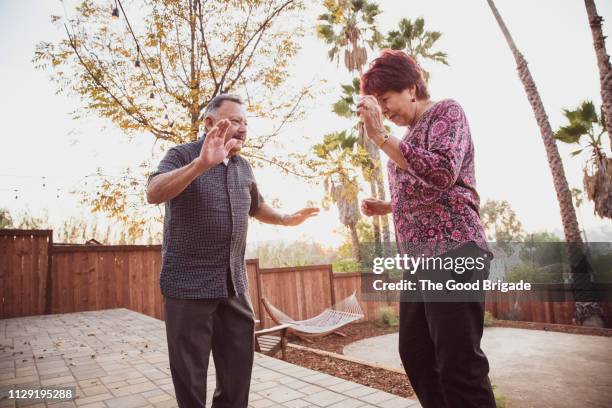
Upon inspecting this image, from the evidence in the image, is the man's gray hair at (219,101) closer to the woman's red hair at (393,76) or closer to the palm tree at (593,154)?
the woman's red hair at (393,76)

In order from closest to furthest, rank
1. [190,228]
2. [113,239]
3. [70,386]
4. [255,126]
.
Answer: [190,228] < [70,386] < [255,126] < [113,239]

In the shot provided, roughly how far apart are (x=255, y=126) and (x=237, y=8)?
83.1 inches

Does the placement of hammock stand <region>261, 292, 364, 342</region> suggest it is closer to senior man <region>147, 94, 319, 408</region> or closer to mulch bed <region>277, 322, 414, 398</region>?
mulch bed <region>277, 322, 414, 398</region>

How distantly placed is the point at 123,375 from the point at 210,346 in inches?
93.4

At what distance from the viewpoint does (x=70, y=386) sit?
9.62 feet

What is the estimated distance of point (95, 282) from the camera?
7691 mm

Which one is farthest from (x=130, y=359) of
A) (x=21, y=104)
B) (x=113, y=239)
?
(x=113, y=239)

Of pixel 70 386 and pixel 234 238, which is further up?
pixel 234 238

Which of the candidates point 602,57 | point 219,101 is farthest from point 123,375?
point 602,57

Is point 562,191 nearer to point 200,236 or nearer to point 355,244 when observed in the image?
point 355,244

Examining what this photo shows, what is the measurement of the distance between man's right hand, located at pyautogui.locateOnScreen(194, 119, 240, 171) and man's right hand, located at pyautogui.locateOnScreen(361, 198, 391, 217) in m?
0.80

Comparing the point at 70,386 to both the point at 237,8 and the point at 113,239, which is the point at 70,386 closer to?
the point at 237,8

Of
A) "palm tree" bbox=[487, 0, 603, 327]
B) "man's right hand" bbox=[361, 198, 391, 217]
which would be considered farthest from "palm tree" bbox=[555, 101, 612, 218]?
"man's right hand" bbox=[361, 198, 391, 217]

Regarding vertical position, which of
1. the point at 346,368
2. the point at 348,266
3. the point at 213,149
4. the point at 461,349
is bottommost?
the point at 346,368
